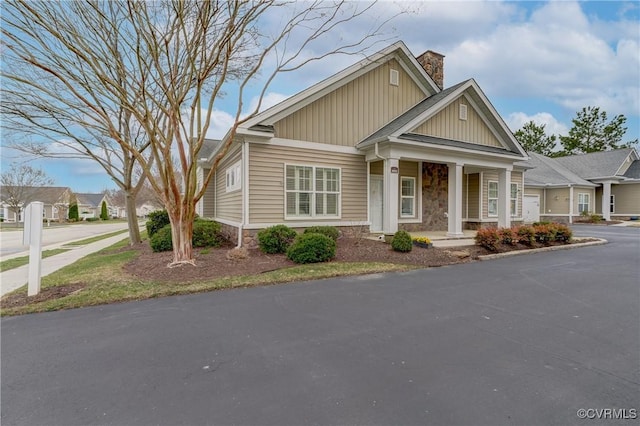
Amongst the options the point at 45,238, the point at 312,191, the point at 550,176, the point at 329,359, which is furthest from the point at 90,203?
the point at 329,359

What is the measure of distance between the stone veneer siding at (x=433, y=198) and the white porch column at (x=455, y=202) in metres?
1.96

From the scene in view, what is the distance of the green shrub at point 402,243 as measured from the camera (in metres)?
9.34

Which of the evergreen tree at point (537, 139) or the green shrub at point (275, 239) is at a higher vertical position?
the evergreen tree at point (537, 139)

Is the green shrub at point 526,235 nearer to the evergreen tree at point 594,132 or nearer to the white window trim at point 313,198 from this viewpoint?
the white window trim at point 313,198

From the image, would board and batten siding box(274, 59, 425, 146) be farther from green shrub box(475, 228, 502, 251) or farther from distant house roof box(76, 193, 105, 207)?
distant house roof box(76, 193, 105, 207)

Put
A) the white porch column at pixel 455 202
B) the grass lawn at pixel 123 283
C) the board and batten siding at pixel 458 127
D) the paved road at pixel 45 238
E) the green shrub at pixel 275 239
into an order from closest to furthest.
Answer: the grass lawn at pixel 123 283
the green shrub at pixel 275 239
the white porch column at pixel 455 202
the board and batten siding at pixel 458 127
the paved road at pixel 45 238

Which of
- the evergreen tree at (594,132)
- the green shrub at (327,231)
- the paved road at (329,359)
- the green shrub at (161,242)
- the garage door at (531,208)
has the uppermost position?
the evergreen tree at (594,132)

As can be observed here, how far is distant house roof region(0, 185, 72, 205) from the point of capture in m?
42.5

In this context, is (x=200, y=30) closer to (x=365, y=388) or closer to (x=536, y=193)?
(x=365, y=388)

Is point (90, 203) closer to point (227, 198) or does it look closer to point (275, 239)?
point (227, 198)

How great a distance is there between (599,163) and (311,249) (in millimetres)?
33524

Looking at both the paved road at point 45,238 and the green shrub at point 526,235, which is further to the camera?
the paved road at point 45,238

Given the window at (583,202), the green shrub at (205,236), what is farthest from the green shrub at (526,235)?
the window at (583,202)

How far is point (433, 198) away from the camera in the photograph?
14297 millimetres
